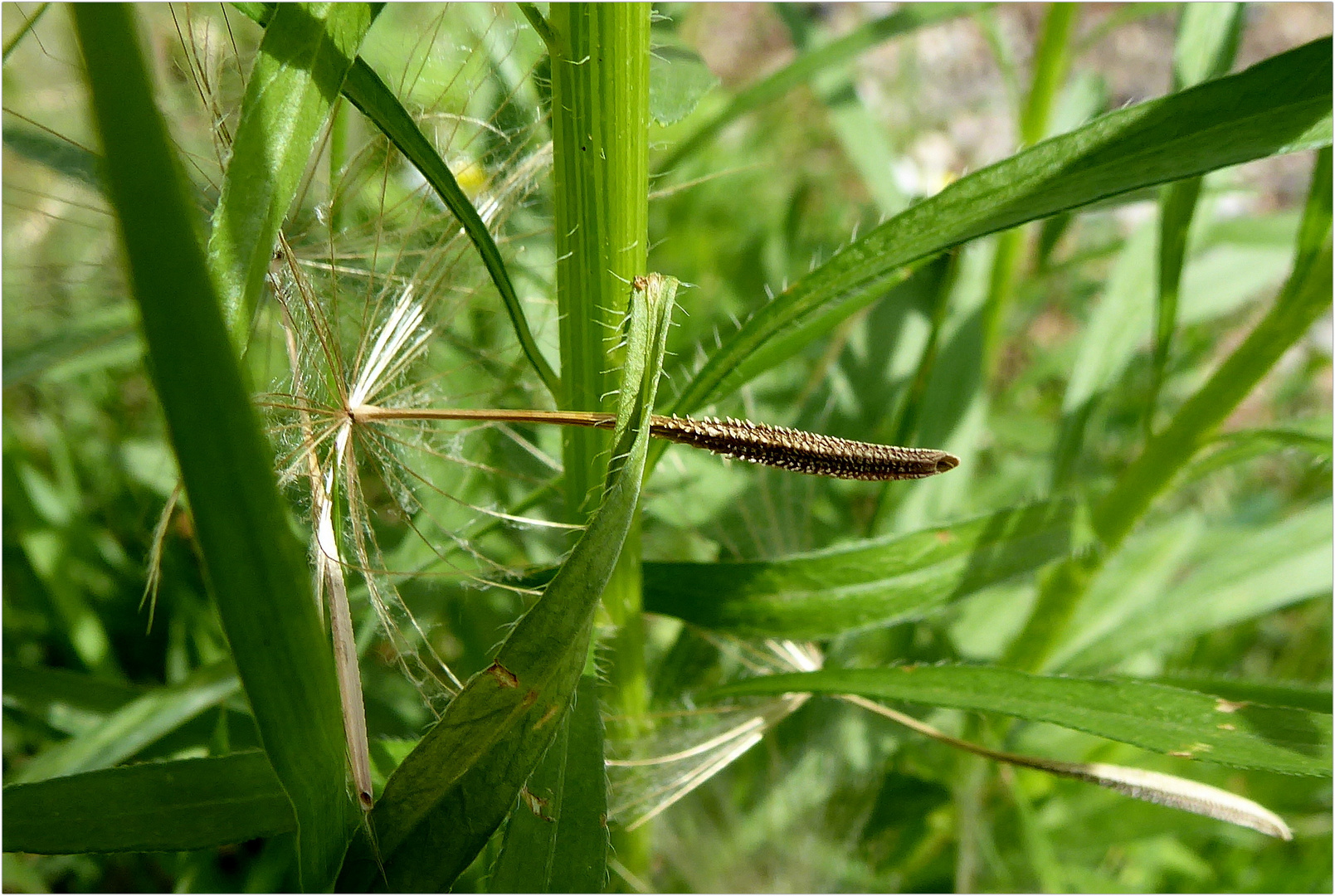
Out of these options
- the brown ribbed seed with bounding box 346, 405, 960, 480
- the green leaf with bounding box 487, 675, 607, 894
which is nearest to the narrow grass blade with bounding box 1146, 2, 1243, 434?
the brown ribbed seed with bounding box 346, 405, 960, 480

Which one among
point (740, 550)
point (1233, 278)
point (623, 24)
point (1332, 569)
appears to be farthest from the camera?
point (1233, 278)

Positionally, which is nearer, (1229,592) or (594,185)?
(594,185)

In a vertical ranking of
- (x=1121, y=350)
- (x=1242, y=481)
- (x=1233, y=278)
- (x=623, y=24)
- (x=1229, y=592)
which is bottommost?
(x=1229, y=592)

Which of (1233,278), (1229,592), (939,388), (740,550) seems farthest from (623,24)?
(1233,278)

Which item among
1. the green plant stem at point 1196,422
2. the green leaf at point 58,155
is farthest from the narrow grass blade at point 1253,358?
the green leaf at point 58,155

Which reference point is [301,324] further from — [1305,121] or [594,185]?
[1305,121]

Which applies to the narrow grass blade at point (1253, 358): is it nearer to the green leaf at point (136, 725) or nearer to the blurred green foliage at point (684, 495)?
the blurred green foliage at point (684, 495)

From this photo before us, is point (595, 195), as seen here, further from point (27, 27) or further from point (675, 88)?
point (27, 27)
